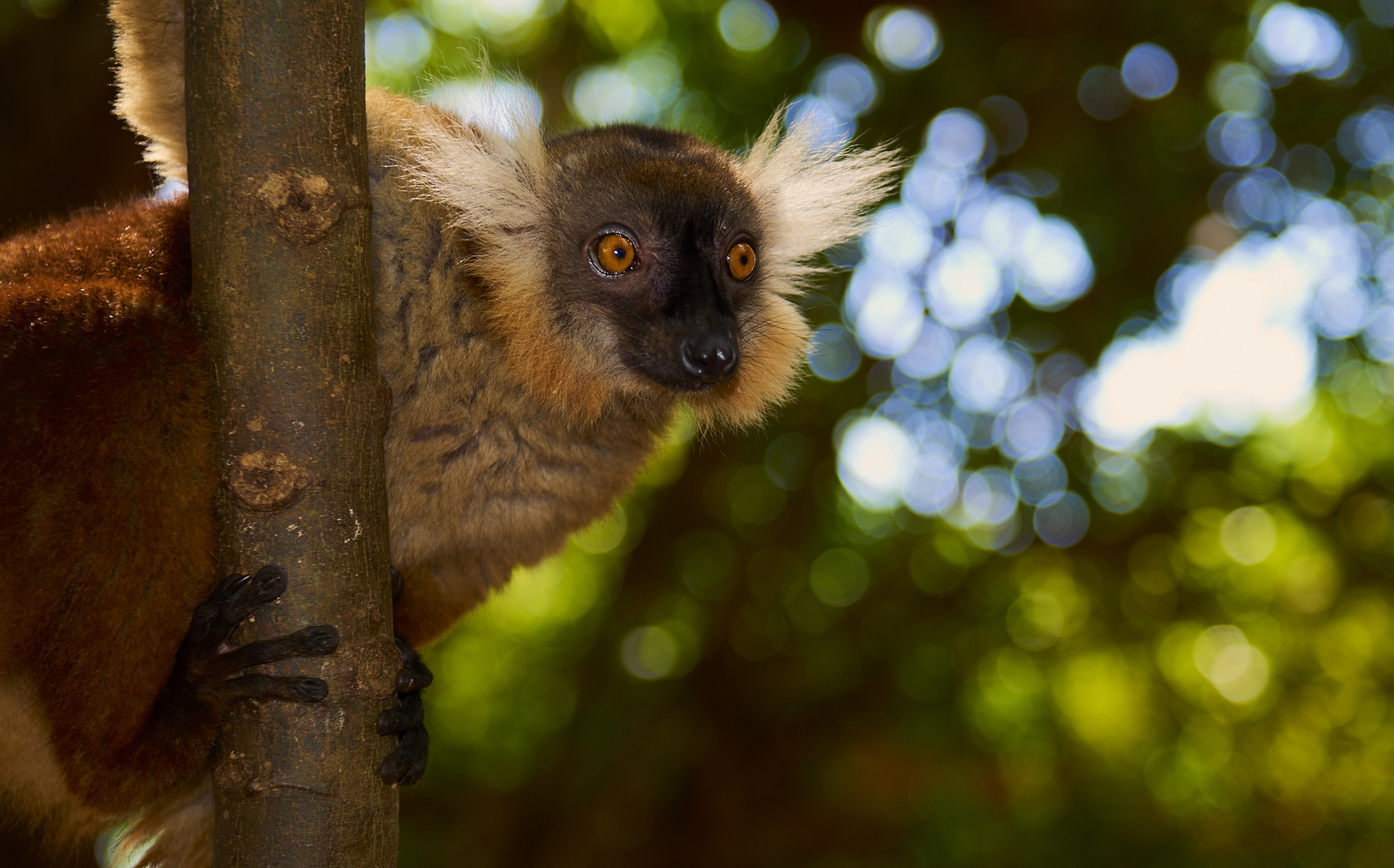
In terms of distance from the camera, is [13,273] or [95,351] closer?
[95,351]

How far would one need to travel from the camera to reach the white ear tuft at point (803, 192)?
4770 millimetres

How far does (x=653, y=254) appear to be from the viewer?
4.10 metres

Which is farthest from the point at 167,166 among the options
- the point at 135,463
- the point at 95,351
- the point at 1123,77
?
the point at 1123,77

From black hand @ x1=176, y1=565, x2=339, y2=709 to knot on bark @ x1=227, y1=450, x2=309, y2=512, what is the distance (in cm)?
16

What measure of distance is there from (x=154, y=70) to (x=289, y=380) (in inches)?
70.2

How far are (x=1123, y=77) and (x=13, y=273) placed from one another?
744cm

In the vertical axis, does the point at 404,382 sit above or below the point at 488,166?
below

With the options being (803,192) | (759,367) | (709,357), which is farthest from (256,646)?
(803,192)

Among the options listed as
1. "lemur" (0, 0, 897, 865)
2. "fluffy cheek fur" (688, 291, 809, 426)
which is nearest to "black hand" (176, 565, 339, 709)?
"lemur" (0, 0, 897, 865)

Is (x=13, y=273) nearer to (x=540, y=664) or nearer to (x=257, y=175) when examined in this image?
(x=257, y=175)

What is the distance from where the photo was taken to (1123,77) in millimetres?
7926

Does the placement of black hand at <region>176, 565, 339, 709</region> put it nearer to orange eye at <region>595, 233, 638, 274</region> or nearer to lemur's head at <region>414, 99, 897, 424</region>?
lemur's head at <region>414, 99, 897, 424</region>

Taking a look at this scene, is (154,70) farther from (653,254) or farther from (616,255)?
(653,254)

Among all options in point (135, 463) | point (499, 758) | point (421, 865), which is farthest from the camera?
point (499, 758)
